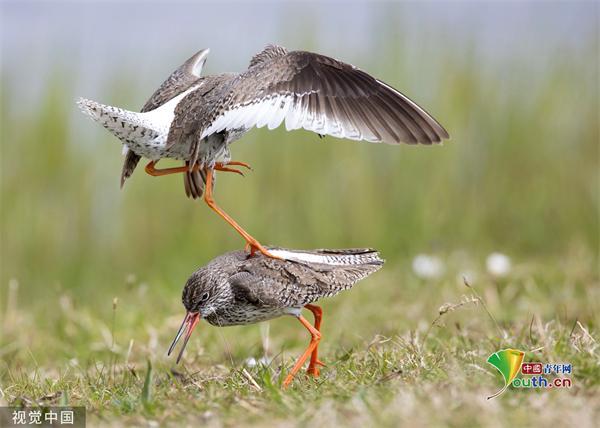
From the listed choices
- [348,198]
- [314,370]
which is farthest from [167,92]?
[348,198]

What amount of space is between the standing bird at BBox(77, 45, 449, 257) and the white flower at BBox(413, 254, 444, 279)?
2.89 meters

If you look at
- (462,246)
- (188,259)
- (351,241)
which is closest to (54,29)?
(188,259)

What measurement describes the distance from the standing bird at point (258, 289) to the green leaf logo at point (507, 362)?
102 cm

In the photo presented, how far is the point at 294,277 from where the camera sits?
4973mm

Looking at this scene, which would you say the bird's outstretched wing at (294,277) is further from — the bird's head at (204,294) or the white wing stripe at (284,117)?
the white wing stripe at (284,117)

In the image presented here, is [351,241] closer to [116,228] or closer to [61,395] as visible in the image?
[116,228]

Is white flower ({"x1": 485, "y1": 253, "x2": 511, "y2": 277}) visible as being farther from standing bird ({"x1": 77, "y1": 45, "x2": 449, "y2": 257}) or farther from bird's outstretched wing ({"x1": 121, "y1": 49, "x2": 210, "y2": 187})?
bird's outstretched wing ({"x1": 121, "y1": 49, "x2": 210, "y2": 187})

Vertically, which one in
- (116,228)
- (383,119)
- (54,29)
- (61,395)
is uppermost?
(54,29)

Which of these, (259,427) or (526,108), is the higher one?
(526,108)

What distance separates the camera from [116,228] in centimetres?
912

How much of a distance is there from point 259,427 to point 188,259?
17.2 ft

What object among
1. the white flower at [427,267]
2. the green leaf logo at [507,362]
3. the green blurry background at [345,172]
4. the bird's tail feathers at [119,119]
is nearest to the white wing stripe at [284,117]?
the bird's tail feathers at [119,119]

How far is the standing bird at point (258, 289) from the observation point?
486 cm

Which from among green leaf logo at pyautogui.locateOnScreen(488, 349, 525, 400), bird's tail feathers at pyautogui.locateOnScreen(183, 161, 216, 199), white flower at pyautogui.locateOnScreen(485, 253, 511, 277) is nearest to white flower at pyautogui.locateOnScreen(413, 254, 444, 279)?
white flower at pyautogui.locateOnScreen(485, 253, 511, 277)
